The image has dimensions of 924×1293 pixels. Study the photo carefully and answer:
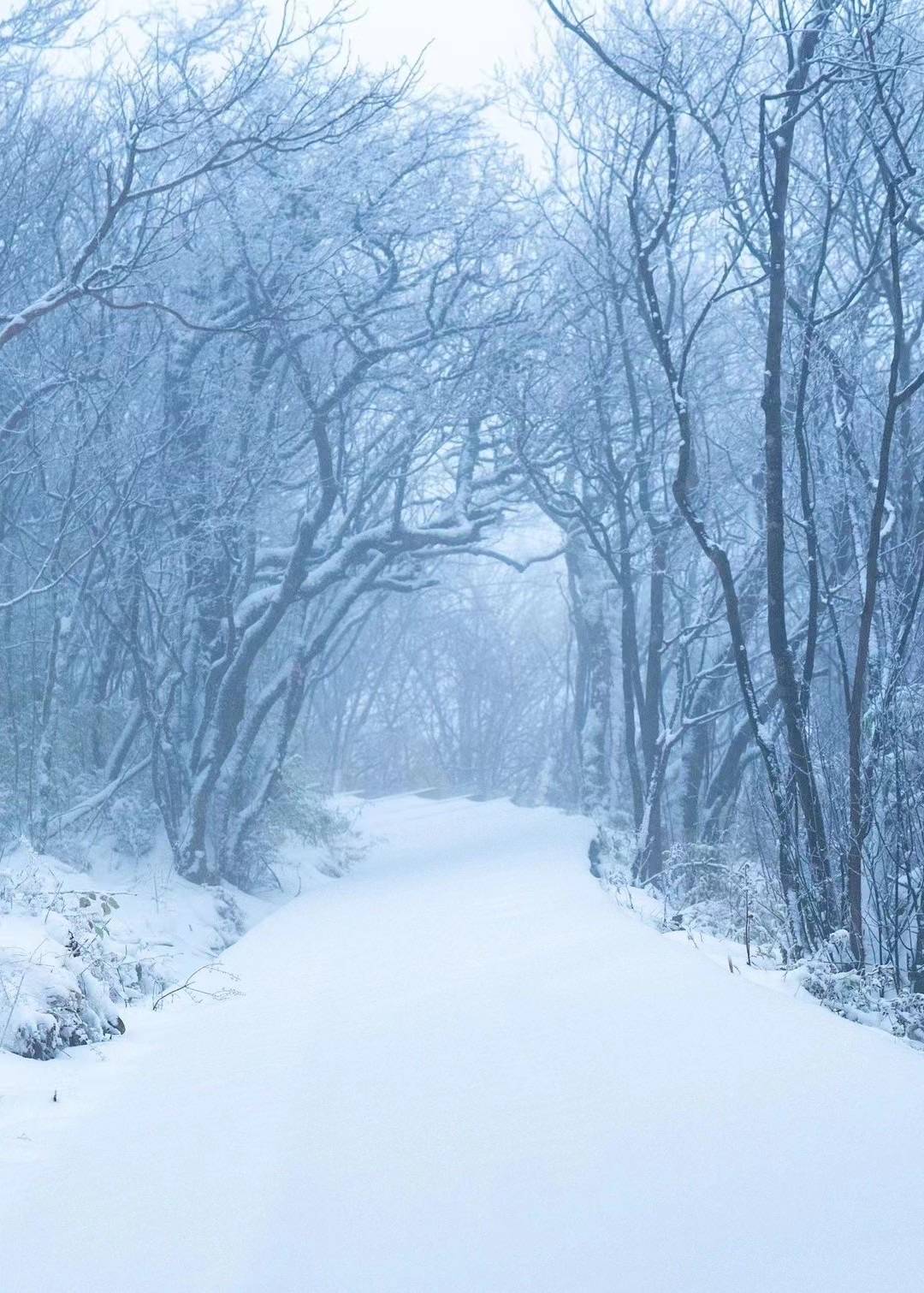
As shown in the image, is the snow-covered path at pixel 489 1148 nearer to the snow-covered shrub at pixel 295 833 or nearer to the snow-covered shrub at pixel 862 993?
the snow-covered shrub at pixel 862 993

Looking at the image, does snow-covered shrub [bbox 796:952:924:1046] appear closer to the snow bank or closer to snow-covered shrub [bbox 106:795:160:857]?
the snow bank

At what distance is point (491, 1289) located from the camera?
2.51 m

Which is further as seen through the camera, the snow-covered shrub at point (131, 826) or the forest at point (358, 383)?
the snow-covered shrub at point (131, 826)

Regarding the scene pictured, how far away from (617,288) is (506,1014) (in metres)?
9.18

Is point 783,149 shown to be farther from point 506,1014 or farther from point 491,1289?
point 491,1289

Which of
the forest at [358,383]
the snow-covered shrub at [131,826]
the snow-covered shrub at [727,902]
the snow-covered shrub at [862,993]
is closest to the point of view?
the snow-covered shrub at [862,993]

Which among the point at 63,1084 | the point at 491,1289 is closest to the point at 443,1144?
the point at 491,1289

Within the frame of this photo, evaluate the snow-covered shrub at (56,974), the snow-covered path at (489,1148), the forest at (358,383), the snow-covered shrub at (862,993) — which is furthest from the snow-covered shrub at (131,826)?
the snow-covered shrub at (862,993)

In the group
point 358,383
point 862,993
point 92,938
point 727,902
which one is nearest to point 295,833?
point 358,383

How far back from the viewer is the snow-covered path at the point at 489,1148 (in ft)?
8.67

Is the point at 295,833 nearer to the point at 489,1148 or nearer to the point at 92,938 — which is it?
the point at 92,938

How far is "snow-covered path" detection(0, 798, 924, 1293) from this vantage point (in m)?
2.64

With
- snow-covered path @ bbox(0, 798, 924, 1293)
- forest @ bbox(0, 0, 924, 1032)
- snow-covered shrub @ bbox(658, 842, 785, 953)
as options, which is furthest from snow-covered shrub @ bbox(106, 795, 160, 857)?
snow-covered path @ bbox(0, 798, 924, 1293)

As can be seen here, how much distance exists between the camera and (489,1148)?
3.37 meters
